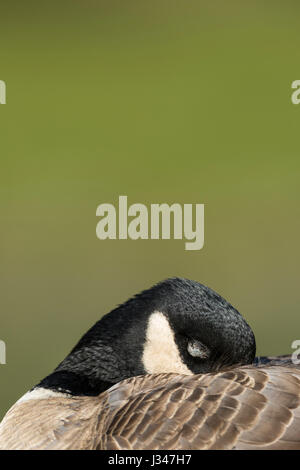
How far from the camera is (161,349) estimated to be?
9.32ft

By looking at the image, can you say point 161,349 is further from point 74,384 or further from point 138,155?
point 138,155

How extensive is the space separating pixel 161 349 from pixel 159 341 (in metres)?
0.04

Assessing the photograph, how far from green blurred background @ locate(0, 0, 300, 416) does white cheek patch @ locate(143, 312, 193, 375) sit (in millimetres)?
1781

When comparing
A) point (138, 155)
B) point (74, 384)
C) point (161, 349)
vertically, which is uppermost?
point (138, 155)

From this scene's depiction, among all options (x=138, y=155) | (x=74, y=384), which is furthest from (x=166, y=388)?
(x=138, y=155)

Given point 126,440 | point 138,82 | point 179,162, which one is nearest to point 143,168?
point 179,162

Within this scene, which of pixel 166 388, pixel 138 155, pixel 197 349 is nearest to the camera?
pixel 166 388

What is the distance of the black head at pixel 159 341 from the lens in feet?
8.91

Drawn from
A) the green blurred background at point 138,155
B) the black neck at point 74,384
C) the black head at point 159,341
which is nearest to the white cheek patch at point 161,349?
the black head at point 159,341

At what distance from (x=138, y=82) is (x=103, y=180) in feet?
7.74

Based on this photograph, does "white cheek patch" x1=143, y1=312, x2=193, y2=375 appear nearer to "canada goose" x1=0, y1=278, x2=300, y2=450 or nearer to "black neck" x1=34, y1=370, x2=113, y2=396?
"canada goose" x1=0, y1=278, x2=300, y2=450

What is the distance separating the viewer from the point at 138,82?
10055mm

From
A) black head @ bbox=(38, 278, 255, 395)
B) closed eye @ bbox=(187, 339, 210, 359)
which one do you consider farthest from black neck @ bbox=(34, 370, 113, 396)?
closed eye @ bbox=(187, 339, 210, 359)

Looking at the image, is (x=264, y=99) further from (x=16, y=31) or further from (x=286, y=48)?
(x=16, y=31)
